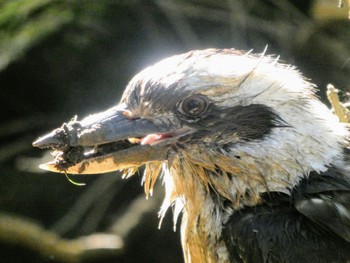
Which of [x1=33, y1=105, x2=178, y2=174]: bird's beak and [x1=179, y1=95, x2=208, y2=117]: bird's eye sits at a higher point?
[x1=179, y1=95, x2=208, y2=117]: bird's eye

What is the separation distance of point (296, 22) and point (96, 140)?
3.09 metres

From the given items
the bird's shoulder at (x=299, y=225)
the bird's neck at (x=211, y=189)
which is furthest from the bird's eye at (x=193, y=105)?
the bird's shoulder at (x=299, y=225)

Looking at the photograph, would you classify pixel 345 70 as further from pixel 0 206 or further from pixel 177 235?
pixel 0 206

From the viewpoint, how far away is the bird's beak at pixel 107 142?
11.4 ft

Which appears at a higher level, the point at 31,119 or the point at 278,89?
the point at 278,89

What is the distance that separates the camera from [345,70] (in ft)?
20.5

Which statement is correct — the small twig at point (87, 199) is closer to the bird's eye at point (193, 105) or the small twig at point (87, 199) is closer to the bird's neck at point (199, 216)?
the bird's neck at point (199, 216)

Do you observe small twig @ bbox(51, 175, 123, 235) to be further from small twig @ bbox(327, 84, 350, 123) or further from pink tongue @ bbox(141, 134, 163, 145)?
pink tongue @ bbox(141, 134, 163, 145)

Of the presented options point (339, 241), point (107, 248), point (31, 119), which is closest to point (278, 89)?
point (339, 241)

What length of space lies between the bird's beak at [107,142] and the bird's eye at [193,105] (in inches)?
3.7

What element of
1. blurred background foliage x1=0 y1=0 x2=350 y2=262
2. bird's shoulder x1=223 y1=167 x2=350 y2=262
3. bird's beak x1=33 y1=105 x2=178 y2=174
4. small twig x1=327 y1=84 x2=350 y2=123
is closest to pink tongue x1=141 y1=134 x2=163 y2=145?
bird's beak x1=33 y1=105 x2=178 y2=174

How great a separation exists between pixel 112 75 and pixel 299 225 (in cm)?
311

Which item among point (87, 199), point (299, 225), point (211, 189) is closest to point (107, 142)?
point (211, 189)

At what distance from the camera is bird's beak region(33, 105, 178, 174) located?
11.4 feet
